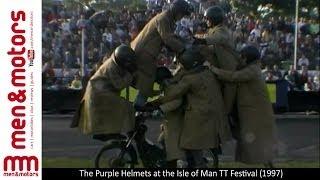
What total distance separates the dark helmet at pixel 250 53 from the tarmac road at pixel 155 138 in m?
0.81

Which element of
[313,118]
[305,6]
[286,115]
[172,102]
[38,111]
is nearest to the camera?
[38,111]

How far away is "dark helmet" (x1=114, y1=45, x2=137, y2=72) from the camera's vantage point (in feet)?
20.7

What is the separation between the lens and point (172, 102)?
6.36m

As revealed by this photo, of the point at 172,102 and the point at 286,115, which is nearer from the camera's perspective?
the point at 172,102

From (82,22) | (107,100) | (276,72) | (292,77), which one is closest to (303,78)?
(292,77)

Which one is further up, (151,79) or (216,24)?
(216,24)

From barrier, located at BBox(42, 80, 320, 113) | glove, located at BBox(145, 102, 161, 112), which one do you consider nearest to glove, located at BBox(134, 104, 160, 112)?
glove, located at BBox(145, 102, 161, 112)

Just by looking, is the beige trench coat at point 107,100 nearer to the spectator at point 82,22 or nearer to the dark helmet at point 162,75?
the dark helmet at point 162,75

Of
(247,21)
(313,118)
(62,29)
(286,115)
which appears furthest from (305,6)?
(313,118)

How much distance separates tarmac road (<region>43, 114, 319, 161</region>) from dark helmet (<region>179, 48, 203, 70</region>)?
0.76 m

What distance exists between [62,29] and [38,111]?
1.29 metres

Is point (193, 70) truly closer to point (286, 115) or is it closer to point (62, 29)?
point (62, 29)

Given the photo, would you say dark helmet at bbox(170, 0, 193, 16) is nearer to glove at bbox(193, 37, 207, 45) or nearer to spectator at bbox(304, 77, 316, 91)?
glove at bbox(193, 37, 207, 45)

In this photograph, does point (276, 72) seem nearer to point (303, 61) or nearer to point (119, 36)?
→ point (303, 61)
